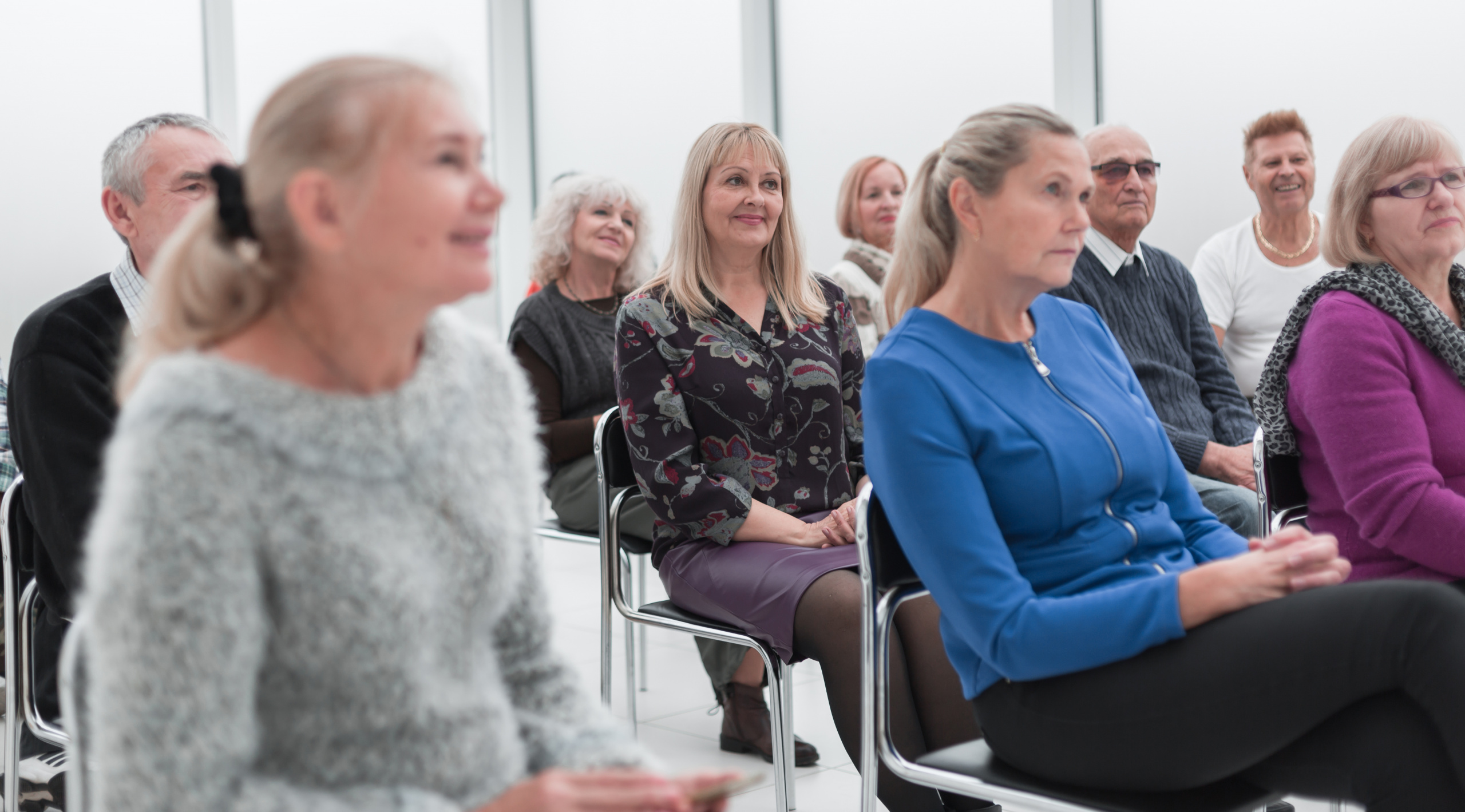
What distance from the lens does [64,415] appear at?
1752 millimetres

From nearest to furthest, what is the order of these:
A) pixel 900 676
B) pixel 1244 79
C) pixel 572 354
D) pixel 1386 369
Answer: pixel 1386 369
pixel 900 676
pixel 572 354
pixel 1244 79

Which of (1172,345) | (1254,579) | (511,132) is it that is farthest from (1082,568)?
(511,132)

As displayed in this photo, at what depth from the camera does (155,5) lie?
4.80 metres

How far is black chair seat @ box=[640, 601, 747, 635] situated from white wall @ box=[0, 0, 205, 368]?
3.18 m

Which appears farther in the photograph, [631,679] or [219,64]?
[219,64]

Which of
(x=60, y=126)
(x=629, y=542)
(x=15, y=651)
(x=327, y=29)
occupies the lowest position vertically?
(x=629, y=542)

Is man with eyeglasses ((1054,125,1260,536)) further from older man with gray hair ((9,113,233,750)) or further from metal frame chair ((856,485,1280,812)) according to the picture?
older man with gray hair ((9,113,233,750))

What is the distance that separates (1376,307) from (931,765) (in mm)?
945

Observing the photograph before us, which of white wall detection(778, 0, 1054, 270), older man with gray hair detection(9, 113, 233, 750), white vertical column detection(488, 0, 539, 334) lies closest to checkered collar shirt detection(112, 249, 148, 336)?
older man with gray hair detection(9, 113, 233, 750)

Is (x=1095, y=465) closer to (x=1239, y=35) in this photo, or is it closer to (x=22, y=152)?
(x=1239, y=35)

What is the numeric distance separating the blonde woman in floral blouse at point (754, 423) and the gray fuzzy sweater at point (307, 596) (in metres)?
0.92

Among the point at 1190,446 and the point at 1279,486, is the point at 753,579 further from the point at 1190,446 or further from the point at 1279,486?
the point at 1190,446

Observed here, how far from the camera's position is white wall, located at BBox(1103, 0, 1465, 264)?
3.64 metres

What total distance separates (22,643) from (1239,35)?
3.74 meters
